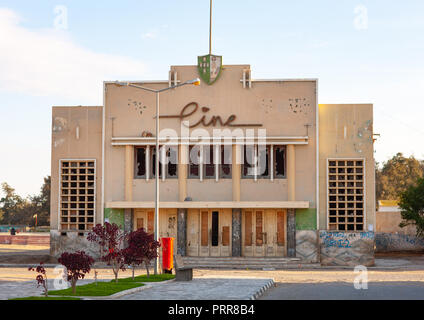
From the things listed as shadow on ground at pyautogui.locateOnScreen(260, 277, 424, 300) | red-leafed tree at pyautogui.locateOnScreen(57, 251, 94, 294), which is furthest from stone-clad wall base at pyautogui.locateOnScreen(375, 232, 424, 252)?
red-leafed tree at pyautogui.locateOnScreen(57, 251, 94, 294)

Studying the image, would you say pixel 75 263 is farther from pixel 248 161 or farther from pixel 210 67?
pixel 210 67

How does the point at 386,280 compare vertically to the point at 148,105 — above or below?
below

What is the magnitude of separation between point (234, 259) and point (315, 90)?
34.2 ft

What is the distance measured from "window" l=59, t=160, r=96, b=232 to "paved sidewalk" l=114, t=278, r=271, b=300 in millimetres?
14950

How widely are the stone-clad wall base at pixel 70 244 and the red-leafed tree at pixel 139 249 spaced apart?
568 inches

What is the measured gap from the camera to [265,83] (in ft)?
127

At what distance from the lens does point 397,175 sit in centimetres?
10088

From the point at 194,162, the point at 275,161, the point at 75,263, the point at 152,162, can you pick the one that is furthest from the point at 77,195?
the point at 75,263

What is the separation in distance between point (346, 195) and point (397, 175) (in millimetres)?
66457

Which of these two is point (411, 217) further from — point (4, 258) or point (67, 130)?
Result: point (4, 258)

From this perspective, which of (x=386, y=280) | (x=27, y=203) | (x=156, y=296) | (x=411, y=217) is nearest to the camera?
(x=156, y=296)

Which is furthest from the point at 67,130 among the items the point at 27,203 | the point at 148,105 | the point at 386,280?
the point at 27,203
